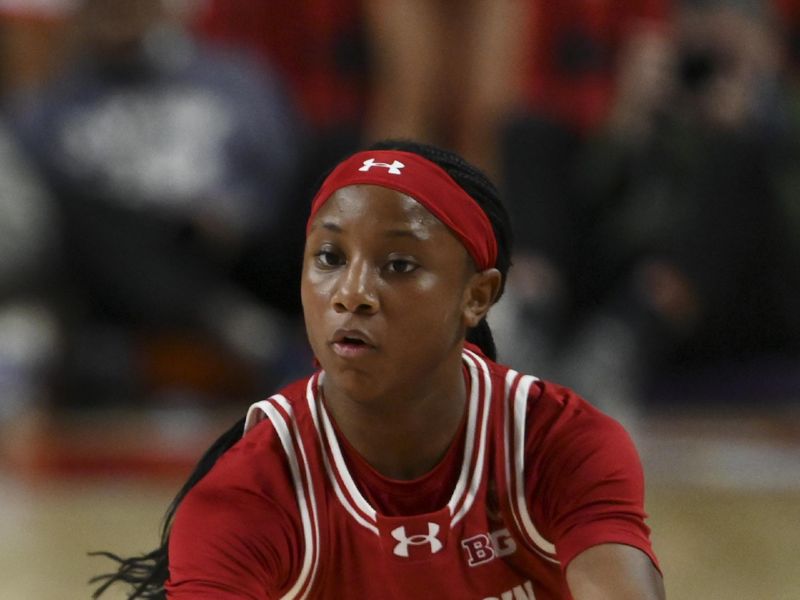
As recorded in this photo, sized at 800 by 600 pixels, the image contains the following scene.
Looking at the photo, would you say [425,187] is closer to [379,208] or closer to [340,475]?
[379,208]

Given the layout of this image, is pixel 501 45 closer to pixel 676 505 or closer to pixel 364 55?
pixel 364 55

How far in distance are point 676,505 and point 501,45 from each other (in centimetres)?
213

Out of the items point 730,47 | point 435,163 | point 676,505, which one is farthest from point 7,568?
point 730,47

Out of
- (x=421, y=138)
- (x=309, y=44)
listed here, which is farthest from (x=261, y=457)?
(x=309, y=44)

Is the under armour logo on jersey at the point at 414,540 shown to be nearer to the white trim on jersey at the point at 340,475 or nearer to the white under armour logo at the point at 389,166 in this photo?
the white trim on jersey at the point at 340,475

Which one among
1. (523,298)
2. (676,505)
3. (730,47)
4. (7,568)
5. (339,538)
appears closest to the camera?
(339,538)

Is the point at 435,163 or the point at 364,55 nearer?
the point at 435,163

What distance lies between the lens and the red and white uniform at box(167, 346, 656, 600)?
7.21ft

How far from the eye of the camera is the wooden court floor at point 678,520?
4.14 metres

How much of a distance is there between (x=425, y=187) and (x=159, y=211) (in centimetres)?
367

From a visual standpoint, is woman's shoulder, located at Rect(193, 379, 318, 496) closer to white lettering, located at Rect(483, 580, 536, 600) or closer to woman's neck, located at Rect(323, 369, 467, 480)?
woman's neck, located at Rect(323, 369, 467, 480)

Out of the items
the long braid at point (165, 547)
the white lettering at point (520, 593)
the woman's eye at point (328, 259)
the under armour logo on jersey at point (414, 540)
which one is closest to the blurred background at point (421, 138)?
the long braid at point (165, 547)

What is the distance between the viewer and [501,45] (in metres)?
6.08

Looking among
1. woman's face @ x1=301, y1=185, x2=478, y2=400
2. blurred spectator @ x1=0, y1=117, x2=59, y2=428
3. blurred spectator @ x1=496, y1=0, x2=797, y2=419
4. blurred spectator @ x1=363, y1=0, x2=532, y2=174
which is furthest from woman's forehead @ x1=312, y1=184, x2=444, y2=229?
blurred spectator @ x1=363, y1=0, x2=532, y2=174
